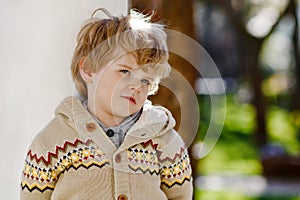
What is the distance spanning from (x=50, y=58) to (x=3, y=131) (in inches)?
6.9

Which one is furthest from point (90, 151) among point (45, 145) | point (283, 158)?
point (283, 158)

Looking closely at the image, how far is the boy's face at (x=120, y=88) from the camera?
1.15 meters

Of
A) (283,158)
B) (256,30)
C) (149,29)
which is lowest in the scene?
(149,29)

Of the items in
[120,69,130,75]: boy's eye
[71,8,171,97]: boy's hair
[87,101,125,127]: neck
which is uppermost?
[71,8,171,97]: boy's hair

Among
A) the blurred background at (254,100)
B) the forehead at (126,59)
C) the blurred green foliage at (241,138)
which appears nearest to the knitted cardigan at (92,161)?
the forehead at (126,59)

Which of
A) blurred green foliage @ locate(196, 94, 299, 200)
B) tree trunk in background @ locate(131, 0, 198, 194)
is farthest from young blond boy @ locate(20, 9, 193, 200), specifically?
blurred green foliage @ locate(196, 94, 299, 200)

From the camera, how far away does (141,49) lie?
1.14 metres

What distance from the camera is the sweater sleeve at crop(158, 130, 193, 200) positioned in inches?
47.2

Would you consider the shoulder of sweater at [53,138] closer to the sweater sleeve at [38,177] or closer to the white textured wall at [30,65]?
the sweater sleeve at [38,177]

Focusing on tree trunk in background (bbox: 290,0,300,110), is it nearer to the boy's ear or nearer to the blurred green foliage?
the blurred green foliage

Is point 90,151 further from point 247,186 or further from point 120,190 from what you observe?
point 247,186

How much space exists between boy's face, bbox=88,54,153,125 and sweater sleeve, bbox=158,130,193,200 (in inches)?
3.5

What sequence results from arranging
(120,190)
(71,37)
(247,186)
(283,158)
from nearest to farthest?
1. (120,190)
2. (71,37)
3. (247,186)
4. (283,158)

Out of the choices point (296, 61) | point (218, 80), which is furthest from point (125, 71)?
point (296, 61)
